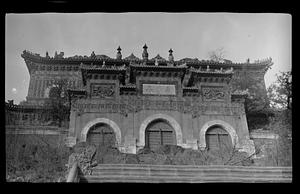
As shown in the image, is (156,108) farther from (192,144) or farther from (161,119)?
(192,144)

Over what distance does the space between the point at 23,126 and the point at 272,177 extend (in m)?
7.08

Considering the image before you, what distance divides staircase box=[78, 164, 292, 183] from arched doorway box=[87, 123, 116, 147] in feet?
9.86

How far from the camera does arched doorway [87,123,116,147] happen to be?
Result: 12.7 metres

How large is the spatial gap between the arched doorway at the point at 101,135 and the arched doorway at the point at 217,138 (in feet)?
10.2

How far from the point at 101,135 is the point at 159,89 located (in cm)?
259

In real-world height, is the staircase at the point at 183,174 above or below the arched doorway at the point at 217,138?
below

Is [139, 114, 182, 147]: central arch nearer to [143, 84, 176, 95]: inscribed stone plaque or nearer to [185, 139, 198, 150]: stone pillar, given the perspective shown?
[185, 139, 198, 150]: stone pillar

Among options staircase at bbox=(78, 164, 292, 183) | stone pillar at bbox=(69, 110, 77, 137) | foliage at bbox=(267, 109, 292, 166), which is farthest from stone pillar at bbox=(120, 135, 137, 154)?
foliage at bbox=(267, 109, 292, 166)

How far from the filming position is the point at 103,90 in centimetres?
1370

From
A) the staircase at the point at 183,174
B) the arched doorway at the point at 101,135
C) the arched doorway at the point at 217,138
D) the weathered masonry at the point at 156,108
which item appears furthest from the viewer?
the arched doorway at the point at 217,138

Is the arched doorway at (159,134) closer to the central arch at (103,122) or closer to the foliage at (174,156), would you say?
the foliage at (174,156)

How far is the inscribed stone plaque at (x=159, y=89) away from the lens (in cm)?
1381

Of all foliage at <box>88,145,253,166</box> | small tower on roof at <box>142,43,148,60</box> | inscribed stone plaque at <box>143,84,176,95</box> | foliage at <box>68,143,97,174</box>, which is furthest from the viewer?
inscribed stone plaque at <box>143,84,176,95</box>

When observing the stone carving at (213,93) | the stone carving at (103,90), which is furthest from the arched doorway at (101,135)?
the stone carving at (213,93)
